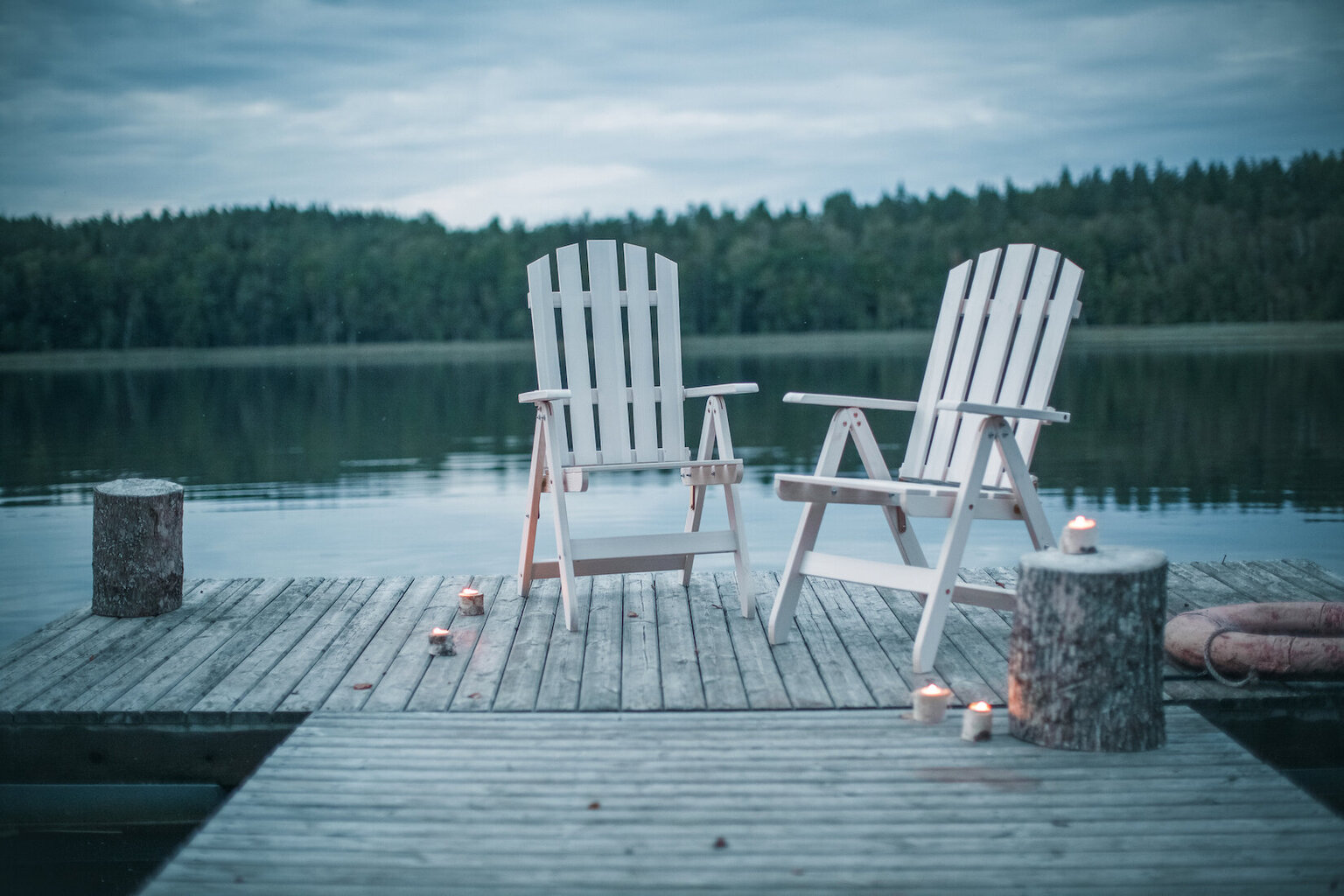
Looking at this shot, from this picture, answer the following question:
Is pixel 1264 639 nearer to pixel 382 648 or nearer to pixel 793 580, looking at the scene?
pixel 793 580

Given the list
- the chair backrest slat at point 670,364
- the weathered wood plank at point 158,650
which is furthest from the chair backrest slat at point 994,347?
the weathered wood plank at point 158,650

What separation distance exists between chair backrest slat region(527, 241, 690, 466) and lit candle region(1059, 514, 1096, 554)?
1.60 metres

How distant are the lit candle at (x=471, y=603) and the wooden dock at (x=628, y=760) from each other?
46 millimetres

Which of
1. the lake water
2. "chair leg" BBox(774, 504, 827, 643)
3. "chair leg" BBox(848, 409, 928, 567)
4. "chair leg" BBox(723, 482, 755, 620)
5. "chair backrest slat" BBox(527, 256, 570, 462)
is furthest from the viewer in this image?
the lake water

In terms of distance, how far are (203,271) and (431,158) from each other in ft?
38.2

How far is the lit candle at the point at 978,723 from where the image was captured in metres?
2.45

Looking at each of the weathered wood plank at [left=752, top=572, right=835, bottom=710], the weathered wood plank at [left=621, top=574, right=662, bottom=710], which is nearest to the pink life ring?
the weathered wood plank at [left=752, top=572, right=835, bottom=710]

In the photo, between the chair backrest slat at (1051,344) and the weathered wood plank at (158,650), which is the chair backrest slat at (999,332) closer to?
the chair backrest slat at (1051,344)

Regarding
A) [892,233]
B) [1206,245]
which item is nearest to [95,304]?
[892,233]

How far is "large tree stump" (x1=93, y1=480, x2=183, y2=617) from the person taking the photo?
3.72 meters

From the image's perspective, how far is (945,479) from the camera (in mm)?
3639

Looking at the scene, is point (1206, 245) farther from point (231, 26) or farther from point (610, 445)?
point (610, 445)

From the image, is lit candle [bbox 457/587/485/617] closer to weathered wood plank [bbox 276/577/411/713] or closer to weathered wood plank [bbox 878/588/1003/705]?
weathered wood plank [bbox 276/577/411/713]

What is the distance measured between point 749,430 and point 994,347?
11.7 meters
